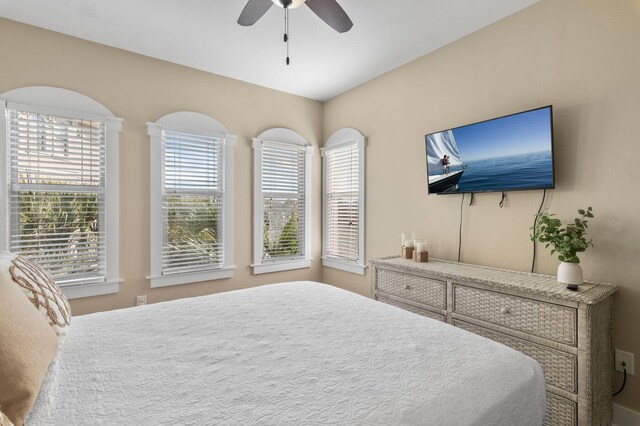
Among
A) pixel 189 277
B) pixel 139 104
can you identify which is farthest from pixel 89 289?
pixel 139 104

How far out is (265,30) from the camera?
2682 millimetres

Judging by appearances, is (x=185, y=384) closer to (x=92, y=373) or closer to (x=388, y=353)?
(x=92, y=373)

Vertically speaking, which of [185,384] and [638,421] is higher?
[185,384]

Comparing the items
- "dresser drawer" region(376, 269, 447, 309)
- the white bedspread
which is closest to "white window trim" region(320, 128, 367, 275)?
"dresser drawer" region(376, 269, 447, 309)

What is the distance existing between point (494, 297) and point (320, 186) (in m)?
2.65

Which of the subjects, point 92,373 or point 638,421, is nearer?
point 92,373

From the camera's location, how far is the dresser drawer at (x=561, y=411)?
1.78m

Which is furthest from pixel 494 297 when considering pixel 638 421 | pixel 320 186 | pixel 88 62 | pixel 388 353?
pixel 88 62

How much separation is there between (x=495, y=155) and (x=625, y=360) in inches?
58.9

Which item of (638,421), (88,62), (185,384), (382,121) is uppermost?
(88,62)

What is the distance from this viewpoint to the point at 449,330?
153 cm

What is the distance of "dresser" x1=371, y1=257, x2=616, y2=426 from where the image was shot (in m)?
1.73

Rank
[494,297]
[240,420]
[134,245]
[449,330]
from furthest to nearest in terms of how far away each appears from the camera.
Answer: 1. [134,245]
2. [494,297]
3. [449,330]
4. [240,420]

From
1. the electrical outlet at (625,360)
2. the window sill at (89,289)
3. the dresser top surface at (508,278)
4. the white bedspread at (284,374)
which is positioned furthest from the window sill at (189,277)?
the electrical outlet at (625,360)
